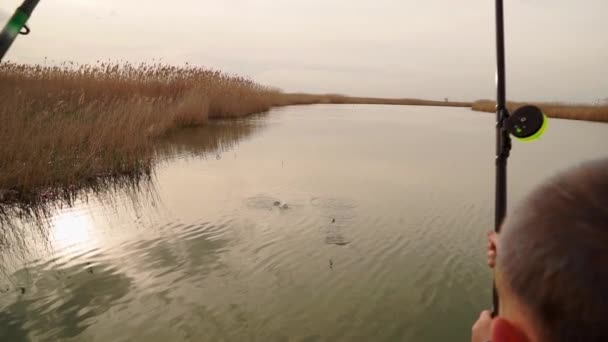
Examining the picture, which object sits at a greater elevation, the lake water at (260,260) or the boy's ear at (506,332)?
the boy's ear at (506,332)

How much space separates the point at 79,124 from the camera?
5.86 m

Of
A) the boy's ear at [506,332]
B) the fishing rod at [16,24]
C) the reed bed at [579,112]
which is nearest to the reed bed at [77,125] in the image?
the fishing rod at [16,24]

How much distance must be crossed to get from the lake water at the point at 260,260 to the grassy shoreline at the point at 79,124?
0.46 m

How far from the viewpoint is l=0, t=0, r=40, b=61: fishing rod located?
118 centimetres

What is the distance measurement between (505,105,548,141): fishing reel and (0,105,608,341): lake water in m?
0.16

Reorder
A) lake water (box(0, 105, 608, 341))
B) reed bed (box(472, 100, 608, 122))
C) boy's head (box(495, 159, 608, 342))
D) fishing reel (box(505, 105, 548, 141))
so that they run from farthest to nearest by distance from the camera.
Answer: reed bed (box(472, 100, 608, 122)) → lake water (box(0, 105, 608, 341)) → fishing reel (box(505, 105, 548, 141)) → boy's head (box(495, 159, 608, 342))

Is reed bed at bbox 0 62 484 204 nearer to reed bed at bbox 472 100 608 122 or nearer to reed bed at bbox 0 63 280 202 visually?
reed bed at bbox 0 63 280 202

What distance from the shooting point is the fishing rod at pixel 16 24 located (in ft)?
3.86

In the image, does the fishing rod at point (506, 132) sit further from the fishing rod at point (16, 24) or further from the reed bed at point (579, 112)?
the reed bed at point (579, 112)

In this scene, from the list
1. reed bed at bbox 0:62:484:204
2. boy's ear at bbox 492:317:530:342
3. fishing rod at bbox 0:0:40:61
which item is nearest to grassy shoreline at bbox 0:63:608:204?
reed bed at bbox 0:62:484:204

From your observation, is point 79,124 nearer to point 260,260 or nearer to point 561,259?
point 260,260

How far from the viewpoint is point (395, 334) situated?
2205 mm

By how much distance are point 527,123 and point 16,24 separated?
158cm

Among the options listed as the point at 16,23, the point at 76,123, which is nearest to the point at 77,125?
the point at 76,123
